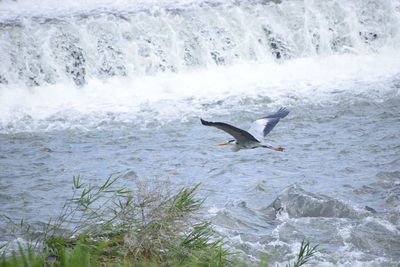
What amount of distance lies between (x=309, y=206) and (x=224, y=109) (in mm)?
4636

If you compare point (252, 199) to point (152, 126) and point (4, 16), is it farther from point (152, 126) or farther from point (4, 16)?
point (4, 16)

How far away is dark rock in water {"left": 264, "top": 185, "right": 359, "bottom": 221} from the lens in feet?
22.6

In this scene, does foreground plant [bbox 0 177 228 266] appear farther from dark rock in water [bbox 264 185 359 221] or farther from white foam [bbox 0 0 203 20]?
white foam [bbox 0 0 203 20]

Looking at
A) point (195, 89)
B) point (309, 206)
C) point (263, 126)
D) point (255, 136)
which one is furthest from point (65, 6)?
point (309, 206)

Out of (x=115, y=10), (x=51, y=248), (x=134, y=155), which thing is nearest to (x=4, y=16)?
(x=115, y=10)

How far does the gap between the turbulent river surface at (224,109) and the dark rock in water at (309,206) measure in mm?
18

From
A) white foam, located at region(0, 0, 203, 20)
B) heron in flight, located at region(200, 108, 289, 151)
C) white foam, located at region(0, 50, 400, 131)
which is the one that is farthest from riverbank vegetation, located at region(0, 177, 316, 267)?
white foam, located at region(0, 0, 203, 20)

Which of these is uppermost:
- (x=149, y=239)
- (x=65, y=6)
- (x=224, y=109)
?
(x=65, y=6)

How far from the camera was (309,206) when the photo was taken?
7023mm

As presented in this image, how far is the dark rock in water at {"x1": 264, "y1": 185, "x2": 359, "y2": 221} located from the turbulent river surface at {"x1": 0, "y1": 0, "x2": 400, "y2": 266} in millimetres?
18

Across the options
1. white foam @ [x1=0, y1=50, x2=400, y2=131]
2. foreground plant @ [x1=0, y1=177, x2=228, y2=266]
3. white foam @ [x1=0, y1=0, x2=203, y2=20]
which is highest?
white foam @ [x1=0, y1=0, x2=203, y2=20]

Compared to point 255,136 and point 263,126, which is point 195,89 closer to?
point 263,126

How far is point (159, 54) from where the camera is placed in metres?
13.8

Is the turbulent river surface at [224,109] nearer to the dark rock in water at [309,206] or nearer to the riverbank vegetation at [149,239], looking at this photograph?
the dark rock in water at [309,206]
